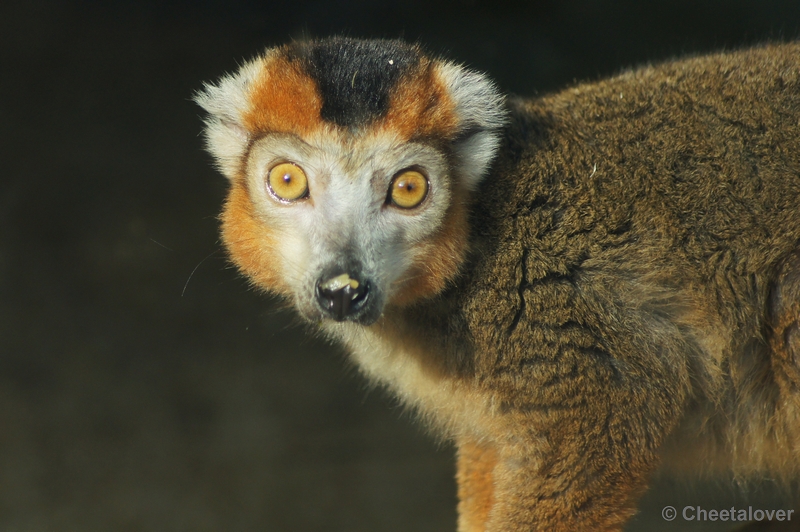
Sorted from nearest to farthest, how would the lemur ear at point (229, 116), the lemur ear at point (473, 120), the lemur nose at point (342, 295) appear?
the lemur nose at point (342, 295)
the lemur ear at point (473, 120)
the lemur ear at point (229, 116)

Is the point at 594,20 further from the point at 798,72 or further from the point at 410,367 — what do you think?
the point at 410,367

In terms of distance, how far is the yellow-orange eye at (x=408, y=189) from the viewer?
11.2ft

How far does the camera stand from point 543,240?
357 cm

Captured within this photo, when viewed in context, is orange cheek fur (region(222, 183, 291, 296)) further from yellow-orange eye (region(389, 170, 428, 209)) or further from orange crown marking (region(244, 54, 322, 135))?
yellow-orange eye (region(389, 170, 428, 209))

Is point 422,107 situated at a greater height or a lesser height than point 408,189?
greater

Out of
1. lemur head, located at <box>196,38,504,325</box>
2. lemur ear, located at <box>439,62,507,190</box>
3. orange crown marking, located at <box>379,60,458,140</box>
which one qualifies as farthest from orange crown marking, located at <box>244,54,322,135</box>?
lemur ear, located at <box>439,62,507,190</box>

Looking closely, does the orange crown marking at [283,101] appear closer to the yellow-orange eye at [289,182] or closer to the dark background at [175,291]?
the yellow-orange eye at [289,182]

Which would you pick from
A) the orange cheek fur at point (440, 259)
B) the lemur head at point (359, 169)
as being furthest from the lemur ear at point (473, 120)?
the orange cheek fur at point (440, 259)

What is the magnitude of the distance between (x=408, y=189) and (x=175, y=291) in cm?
544

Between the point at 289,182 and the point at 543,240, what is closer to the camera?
the point at 289,182

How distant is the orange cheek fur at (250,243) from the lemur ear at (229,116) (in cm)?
16

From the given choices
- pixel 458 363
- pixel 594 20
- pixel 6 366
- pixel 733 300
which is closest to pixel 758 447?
pixel 733 300

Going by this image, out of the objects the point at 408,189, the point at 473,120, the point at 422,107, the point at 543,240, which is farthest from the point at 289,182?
the point at 543,240

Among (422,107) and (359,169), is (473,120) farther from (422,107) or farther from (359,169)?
(359,169)
